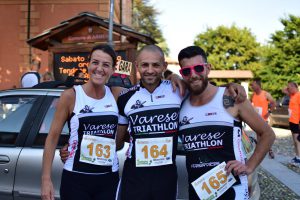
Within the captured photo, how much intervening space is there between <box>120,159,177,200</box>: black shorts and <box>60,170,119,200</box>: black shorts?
145 mm

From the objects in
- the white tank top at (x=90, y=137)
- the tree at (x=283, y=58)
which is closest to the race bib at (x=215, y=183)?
the white tank top at (x=90, y=137)

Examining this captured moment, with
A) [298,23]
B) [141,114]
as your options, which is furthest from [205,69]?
[298,23]

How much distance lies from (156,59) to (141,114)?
413 millimetres

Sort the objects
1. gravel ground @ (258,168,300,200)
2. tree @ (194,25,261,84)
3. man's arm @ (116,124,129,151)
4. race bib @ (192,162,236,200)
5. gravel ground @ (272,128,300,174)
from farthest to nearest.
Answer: tree @ (194,25,261,84)
gravel ground @ (272,128,300,174)
gravel ground @ (258,168,300,200)
man's arm @ (116,124,129,151)
race bib @ (192,162,236,200)

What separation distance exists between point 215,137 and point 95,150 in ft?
2.83

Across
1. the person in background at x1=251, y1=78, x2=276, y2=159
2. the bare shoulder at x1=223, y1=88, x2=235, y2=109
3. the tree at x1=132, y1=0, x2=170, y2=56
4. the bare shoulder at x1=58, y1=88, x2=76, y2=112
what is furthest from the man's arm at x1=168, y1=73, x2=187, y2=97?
the tree at x1=132, y1=0, x2=170, y2=56

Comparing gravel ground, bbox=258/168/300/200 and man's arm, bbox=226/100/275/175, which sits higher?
man's arm, bbox=226/100/275/175

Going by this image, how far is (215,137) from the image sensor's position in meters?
2.58

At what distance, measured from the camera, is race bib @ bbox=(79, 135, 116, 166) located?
108 inches

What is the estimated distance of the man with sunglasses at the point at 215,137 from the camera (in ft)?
8.46

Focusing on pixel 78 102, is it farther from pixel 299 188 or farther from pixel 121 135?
pixel 299 188

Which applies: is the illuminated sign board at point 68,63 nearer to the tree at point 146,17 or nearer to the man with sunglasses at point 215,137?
the man with sunglasses at point 215,137

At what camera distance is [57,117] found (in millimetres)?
2754

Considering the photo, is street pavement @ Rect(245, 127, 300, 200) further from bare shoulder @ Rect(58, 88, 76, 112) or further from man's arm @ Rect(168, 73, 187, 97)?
bare shoulder @ Rect(58, 88, 76, 112)
